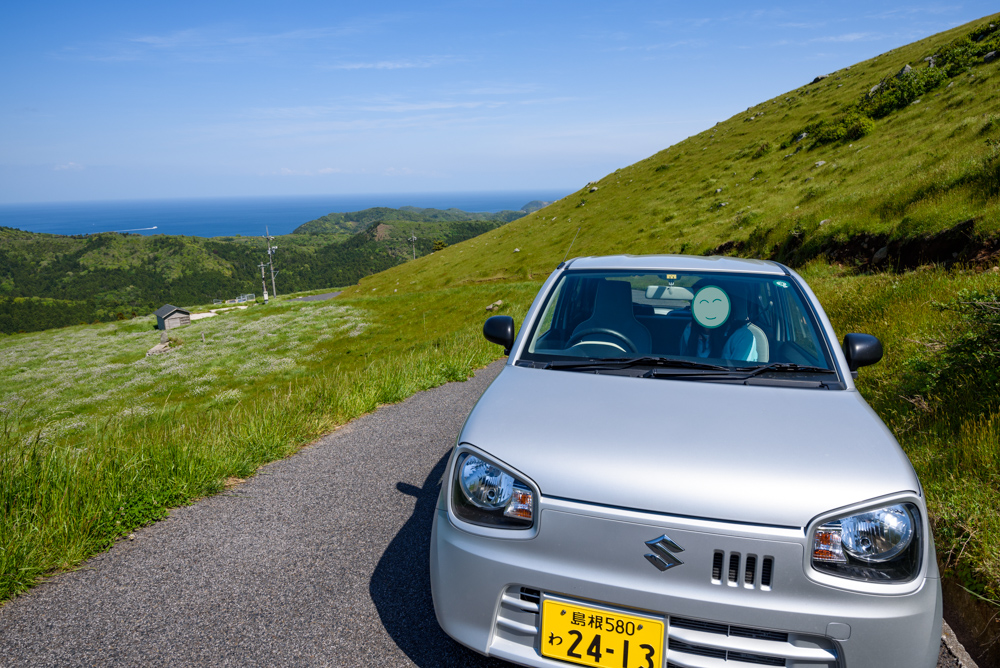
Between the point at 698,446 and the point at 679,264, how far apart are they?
6.21 ft

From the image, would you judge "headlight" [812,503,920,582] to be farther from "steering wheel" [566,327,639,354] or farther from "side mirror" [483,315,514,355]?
"side mirror" [483,315,514,355]

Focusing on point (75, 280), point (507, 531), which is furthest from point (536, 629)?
point (75, 280)

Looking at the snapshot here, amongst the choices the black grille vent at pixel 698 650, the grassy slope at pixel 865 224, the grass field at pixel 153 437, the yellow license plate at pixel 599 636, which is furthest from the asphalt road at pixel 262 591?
the grassy slope at pixel 865 224

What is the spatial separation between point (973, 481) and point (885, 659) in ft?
6.81

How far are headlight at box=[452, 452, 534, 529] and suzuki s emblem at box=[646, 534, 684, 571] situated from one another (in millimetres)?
458

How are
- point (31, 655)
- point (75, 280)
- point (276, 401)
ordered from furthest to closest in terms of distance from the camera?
1. point (75, 280)
2. point (276, 401)
3. point (31, 655)

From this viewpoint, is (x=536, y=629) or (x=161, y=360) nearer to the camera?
(x=536, y=629)

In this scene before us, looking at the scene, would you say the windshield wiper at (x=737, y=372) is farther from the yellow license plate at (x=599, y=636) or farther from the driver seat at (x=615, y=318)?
the yellow license plate at (x=599, y=636)

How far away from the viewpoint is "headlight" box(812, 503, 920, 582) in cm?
183

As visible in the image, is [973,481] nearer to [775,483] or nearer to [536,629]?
[775,483]

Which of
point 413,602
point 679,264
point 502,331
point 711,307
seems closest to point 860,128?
point 679,264

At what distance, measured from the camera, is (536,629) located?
2002 mm

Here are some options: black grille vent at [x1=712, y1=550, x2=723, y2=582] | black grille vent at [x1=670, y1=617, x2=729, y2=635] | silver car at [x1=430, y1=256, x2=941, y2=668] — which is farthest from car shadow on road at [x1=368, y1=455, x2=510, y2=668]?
black grille vent at [x1=712, y1=550, x2=723, y2=582]

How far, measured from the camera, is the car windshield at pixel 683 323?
3047 millimetres
